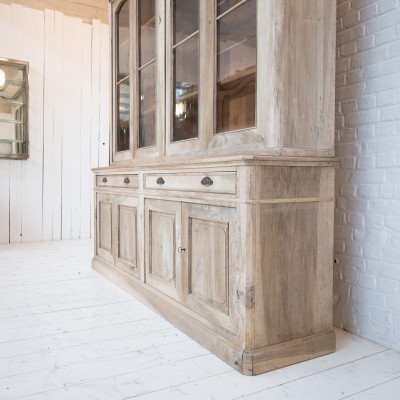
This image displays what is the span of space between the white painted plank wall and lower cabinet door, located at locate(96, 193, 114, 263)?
178 cm

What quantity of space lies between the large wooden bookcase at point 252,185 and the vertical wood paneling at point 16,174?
9.78 feet

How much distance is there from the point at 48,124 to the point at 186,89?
10.1 feet

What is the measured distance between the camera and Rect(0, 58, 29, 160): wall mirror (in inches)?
178

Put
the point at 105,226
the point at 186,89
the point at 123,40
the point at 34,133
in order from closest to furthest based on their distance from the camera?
the point at 186,89, the point at 123,40, the point at 105,226, the point at 34,133

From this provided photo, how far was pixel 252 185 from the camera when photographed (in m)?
1.58

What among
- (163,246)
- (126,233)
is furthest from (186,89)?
(126,233)

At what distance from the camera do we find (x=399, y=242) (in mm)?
1787

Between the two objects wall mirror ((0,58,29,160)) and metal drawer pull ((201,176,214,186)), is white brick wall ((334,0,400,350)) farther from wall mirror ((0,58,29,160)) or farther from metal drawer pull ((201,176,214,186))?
wall mirror ((0,58,29,160))

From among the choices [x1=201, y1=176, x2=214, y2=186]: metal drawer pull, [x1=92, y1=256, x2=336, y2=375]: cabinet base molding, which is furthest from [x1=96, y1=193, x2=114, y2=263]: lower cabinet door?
[x1=201, y1=176, x2=214, y2=186]: metal drawer pull

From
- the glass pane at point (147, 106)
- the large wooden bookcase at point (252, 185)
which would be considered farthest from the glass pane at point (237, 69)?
the glass pane at point (147, 106)

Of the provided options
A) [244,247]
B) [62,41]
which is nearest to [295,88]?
[244,247]

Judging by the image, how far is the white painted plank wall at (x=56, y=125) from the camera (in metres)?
4.61

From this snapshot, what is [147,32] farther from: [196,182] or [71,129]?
[71,129]

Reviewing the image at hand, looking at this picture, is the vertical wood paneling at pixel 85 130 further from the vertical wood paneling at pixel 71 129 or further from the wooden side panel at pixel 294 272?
the wooden side panel at pixel 294 272
